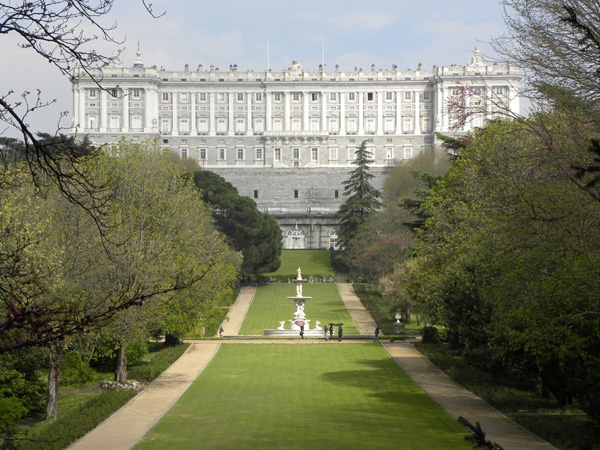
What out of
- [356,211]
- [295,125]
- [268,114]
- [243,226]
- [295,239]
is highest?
[268,114]

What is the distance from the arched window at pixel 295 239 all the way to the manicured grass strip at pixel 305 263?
312 inches

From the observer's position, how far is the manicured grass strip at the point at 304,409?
22.1m

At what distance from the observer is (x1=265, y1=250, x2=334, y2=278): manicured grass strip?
8412 cm

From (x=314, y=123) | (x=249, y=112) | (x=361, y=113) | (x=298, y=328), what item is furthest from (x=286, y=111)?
(x=298, y=328)

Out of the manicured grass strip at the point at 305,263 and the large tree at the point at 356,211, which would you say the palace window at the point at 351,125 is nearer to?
A: the manicured grass strip at the point at 305,263

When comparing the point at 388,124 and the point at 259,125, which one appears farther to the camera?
the point at 259,125

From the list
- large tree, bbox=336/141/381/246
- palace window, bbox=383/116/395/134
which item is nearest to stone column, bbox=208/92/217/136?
palace window, bbox=383/116/395/134

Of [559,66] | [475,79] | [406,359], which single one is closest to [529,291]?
[559,66]

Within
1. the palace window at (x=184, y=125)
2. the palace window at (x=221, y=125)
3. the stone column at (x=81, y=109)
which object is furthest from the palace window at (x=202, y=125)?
the stone column at (x=81, y=109)

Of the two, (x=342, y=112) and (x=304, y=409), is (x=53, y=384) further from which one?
(x=342, y=112)

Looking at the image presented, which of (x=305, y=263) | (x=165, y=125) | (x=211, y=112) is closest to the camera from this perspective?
(x=305, y=263)

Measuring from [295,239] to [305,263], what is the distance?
52.6 ft

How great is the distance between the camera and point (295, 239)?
105 metres

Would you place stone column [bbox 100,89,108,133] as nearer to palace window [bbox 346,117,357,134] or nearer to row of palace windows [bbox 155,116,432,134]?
row of palace windows [bbox 155,116,432,134]
